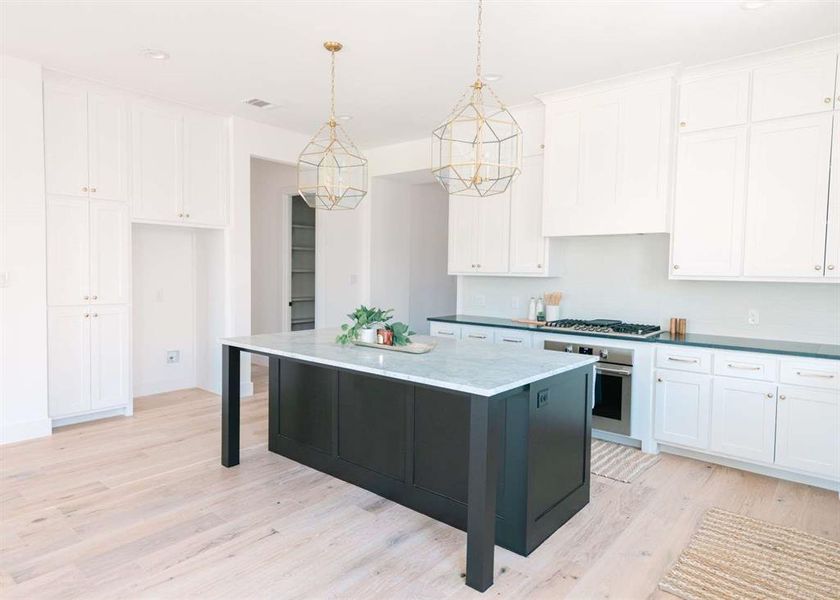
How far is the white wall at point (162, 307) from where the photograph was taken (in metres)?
5.21

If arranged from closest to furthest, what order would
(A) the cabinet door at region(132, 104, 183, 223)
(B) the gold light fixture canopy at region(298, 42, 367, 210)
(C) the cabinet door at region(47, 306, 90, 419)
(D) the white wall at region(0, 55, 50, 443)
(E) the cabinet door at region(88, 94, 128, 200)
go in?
(B) the gold light fixture canopy at region(298, 42, 367, 210)
(D) the white wall at region(0, 55, 50, 443)
(C) the cabinet door at region(47, 306, 90, 419)
(E) the cabinet door at region(88, 94, 128, 200)
(A) the cabinet door at region(132, 104, 183, 223)

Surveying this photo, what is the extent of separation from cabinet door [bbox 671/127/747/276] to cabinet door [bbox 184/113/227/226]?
4078 mm

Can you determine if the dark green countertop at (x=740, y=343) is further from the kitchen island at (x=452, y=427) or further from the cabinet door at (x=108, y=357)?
the cabinet door at (x=108, y=357)

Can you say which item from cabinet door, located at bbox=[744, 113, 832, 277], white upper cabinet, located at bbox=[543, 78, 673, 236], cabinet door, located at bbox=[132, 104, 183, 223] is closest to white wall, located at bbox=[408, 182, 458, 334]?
white upper cabinet, located at bbox=[543, 78, 673, 236]

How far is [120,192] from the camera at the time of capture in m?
4.46

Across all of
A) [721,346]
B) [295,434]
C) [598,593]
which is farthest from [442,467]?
[721,346]

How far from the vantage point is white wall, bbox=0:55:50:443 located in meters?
3.79

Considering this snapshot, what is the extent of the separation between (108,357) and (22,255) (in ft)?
3.45

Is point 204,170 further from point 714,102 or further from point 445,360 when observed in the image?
point 714,102

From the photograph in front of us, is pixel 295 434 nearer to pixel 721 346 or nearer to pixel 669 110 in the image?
pixel 721 346

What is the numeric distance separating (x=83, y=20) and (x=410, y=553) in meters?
3.57

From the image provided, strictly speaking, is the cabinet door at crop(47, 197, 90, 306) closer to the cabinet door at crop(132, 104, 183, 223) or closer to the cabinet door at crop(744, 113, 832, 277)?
the cabinet door at crop(132, 104, 183, 223)

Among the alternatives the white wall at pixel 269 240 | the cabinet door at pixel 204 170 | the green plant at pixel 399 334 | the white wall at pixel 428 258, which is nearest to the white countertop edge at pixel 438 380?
the green plant at pixel 399 334

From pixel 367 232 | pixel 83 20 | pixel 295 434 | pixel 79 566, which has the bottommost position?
pixel 79 566
